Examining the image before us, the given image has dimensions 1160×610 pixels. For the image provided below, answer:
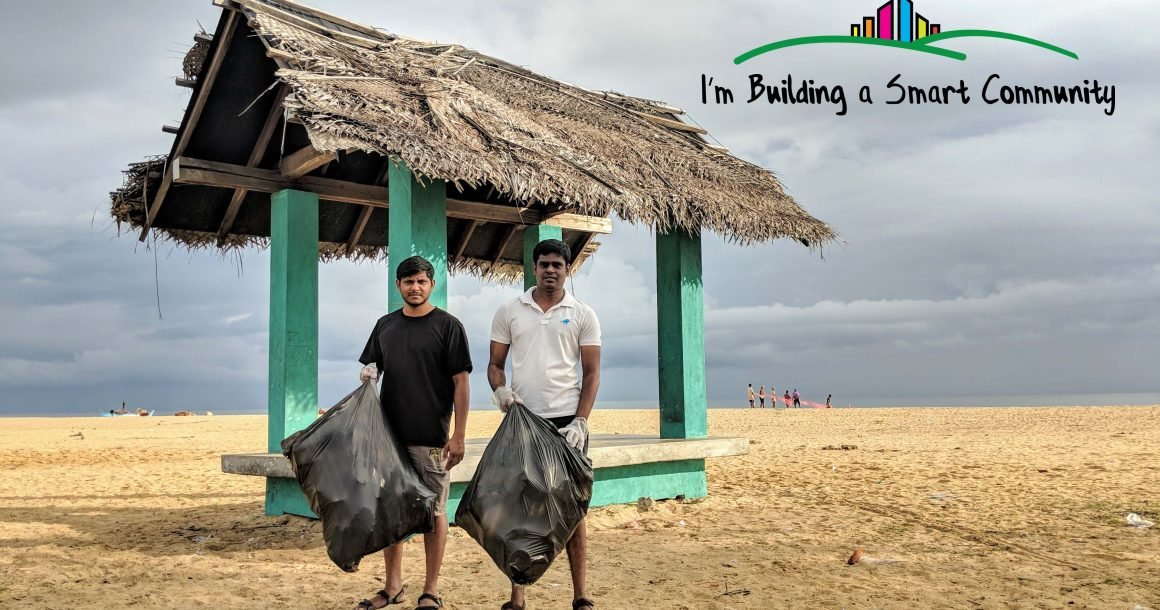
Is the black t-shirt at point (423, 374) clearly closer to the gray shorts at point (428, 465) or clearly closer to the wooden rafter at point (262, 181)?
the gray shorts at point (428, 465)

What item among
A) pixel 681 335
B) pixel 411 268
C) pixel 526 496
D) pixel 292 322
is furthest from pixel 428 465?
pixel 681 335

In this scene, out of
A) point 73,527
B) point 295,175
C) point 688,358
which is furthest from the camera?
point 688,358

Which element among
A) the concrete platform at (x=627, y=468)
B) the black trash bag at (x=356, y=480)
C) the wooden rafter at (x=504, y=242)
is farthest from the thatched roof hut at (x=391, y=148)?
the black trash bag at (x=356, y=480)

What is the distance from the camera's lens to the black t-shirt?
4.02 metres

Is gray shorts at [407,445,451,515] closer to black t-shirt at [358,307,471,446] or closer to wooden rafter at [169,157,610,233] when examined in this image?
black t-shirt at [358,307,471,446]

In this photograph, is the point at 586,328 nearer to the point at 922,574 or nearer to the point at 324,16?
the point at 922,574

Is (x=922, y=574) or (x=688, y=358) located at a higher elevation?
(x=688, y=358)

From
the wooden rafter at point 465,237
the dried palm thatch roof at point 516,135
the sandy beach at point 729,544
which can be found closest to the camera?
the sandy beach at point 729,544

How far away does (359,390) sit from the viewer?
3928mm

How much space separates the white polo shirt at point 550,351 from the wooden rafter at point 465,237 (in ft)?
20.8

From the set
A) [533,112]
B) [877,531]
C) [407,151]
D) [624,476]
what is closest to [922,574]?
[877,531]

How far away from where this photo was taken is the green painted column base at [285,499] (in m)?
6.76

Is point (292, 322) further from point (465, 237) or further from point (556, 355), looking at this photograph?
point (556, 355)

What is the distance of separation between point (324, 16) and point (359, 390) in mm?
6090
